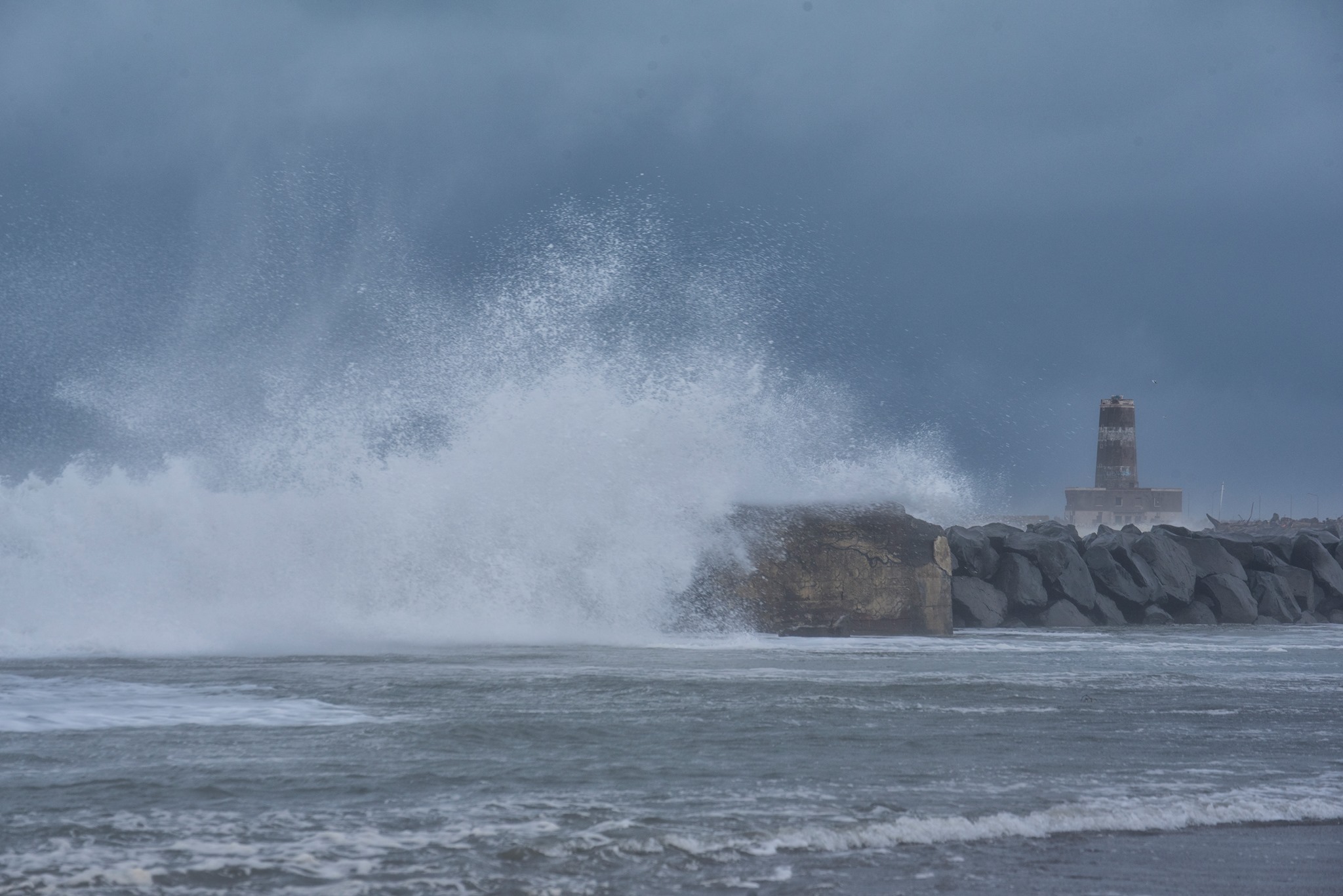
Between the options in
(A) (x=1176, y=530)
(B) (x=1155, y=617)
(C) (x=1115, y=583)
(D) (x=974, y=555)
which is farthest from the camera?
(A) (x=1176, y=530)

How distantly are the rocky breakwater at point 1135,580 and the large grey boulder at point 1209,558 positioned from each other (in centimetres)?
2

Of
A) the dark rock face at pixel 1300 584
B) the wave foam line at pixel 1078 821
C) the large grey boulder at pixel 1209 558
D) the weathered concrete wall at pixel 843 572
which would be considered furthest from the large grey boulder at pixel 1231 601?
the wave foam line at pixel 1078 821

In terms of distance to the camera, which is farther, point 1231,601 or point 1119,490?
point 1119,490

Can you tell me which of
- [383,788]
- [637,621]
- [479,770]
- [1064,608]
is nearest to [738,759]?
[479,770]

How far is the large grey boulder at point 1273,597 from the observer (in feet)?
52.9

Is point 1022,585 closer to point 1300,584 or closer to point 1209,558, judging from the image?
point 1209,558

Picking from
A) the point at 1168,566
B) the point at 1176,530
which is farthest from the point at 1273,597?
the point at 1176,530

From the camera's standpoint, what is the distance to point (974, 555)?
588 inches

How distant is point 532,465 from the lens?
1186cm

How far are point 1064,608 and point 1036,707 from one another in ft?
27.4

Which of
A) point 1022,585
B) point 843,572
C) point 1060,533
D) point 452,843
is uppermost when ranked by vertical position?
point 1060,533

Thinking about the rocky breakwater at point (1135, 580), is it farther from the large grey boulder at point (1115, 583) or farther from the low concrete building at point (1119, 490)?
the low concrete building at point (1119, 490)

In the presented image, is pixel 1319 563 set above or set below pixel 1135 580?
above

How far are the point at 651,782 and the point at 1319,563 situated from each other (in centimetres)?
1570
